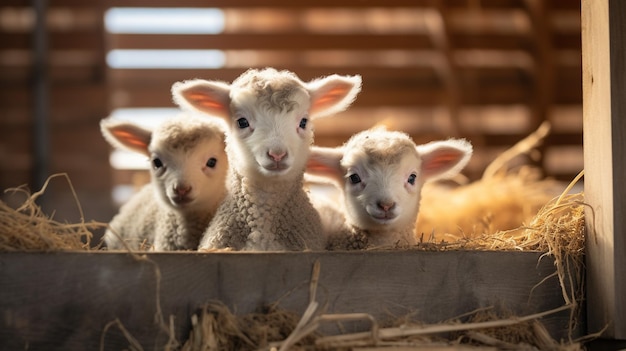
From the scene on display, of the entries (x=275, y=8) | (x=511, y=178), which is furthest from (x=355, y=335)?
(x=275, y=8)

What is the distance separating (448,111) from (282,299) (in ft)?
21.4

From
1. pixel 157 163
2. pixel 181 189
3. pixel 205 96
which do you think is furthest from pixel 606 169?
pixel 157 163

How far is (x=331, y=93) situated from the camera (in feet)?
12.0

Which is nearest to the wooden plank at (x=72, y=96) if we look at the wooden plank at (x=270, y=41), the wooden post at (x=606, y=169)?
the wooden plank at (x=270, y=41)

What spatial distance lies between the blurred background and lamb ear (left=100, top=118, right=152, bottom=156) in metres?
4.34

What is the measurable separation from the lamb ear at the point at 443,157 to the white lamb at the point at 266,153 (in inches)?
17.4

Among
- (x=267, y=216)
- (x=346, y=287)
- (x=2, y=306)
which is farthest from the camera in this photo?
(x=267, y=216)

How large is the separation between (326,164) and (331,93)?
302 millimetres

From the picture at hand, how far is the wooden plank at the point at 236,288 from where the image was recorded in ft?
8.27

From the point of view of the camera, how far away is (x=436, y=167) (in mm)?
3844

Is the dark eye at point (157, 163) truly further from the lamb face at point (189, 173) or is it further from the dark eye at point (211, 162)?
the dark eye at point (211, 162)

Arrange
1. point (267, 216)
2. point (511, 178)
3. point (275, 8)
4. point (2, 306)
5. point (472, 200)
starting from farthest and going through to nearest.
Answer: point (275, 8) < point (511, 178) < point (472, 200) < point (267, 216) < point (2, 306)

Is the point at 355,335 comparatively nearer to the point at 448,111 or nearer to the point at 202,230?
the point at 202,230

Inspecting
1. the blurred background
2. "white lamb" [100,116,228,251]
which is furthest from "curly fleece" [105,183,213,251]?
the blurred background
